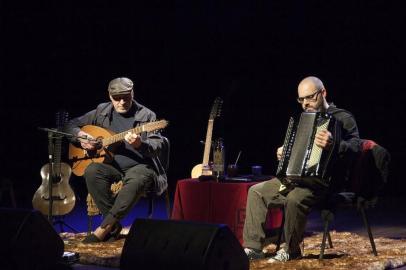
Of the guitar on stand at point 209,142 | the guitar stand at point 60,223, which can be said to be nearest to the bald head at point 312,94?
the guitar on stand at point 209,142

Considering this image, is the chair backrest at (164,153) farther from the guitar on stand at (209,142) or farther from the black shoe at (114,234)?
the black shoe at (114,234)

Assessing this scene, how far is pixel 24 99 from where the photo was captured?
8.66m

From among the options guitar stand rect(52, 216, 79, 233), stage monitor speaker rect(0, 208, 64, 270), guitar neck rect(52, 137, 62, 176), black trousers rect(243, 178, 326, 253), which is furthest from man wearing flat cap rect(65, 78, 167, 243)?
stage monitor speaker rect(0, 208, 64, 270)

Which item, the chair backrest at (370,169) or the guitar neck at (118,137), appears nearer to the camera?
the chair backrest at (370,169)

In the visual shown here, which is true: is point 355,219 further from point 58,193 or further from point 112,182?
point 58,193

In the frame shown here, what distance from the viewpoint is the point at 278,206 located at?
192 inches

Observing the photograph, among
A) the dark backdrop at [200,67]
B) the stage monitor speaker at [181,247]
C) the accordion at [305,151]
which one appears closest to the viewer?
the stage monitor speaker at [181,247]

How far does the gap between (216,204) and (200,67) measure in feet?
13.1

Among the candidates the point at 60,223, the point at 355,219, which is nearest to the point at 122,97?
the point at 60,223

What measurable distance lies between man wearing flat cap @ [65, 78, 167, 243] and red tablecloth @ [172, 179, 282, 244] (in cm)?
28

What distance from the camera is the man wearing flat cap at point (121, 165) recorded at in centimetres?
539

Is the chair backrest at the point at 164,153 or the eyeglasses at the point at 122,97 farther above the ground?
the eyeglasses at the point at 122,97

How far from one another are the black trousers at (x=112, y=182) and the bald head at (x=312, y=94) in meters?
1.40

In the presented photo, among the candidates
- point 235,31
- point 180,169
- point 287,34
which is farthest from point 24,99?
point 287,34
